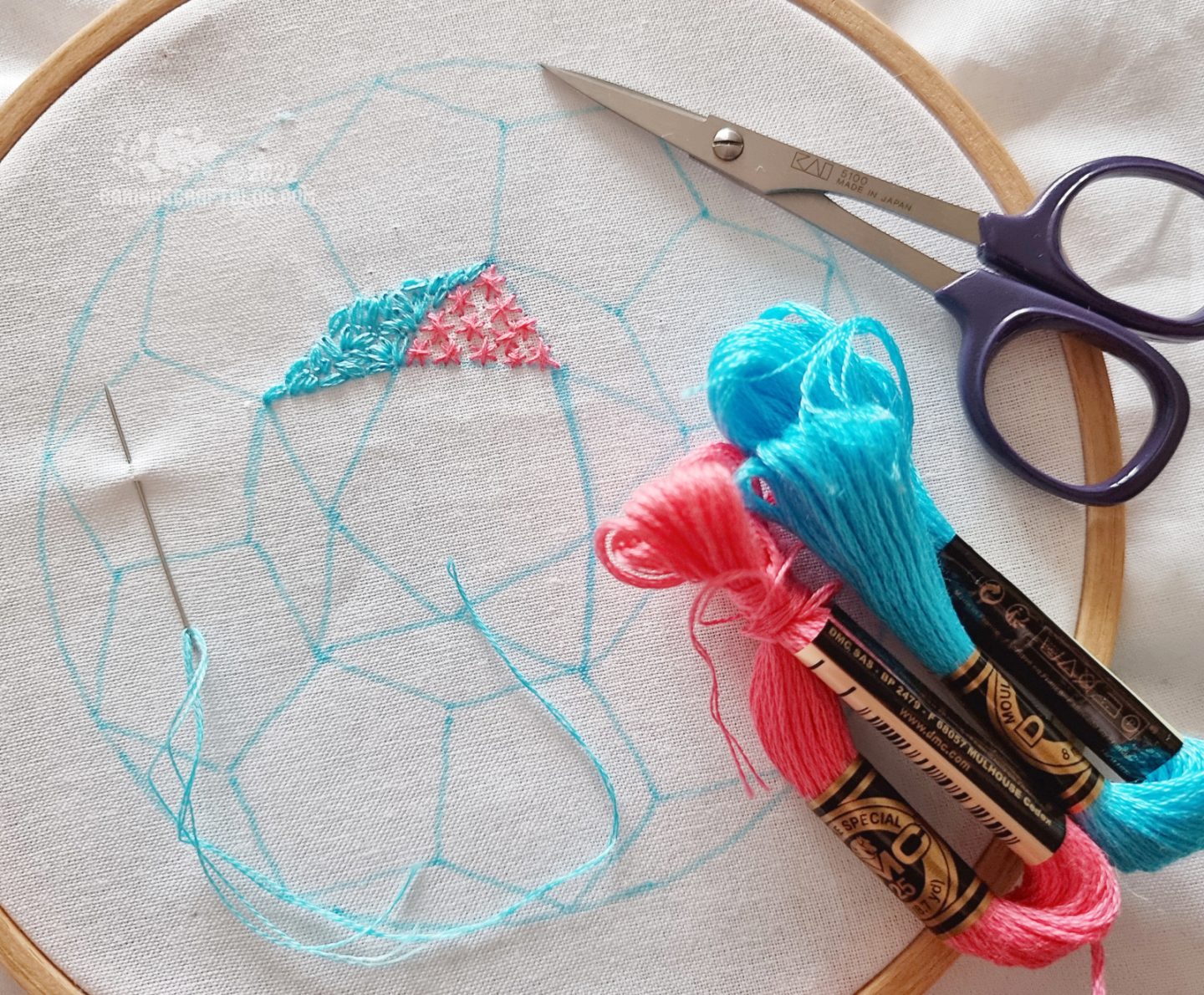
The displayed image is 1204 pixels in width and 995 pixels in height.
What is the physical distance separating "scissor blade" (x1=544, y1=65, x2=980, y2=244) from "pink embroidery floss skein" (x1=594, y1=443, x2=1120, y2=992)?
0.21 m

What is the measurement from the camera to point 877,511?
602 mm

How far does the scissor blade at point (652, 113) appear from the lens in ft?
2.34

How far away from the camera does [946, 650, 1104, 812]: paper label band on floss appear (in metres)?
0.64

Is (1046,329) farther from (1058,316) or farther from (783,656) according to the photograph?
(783,656)

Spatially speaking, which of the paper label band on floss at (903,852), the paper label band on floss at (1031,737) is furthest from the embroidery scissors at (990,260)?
the paper label band on floss at (903,852)

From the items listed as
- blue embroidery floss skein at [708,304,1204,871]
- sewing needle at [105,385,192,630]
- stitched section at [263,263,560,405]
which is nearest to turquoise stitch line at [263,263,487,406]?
stitched section at [263,263,560,405]

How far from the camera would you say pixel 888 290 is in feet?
2.39

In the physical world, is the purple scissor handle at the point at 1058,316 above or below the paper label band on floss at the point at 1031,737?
above

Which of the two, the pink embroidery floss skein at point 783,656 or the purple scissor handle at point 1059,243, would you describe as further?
the purple scissor handle at point 1059,243

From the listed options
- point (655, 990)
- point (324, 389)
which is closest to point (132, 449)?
point (324, 389)

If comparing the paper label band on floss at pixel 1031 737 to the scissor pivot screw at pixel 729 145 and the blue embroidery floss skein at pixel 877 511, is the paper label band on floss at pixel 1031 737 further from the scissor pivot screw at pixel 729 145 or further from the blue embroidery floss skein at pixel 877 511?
the scissor pivot screw at pixel 729 145

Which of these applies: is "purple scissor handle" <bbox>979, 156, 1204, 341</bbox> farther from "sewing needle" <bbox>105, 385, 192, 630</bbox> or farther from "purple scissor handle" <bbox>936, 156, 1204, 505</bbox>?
"sewing needle" <bbox>105, 385, 192, 630</bbox>

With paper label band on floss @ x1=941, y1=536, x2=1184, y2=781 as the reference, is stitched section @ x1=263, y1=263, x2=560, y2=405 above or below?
above

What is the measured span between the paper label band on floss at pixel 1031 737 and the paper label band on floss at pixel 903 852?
0.26ft
